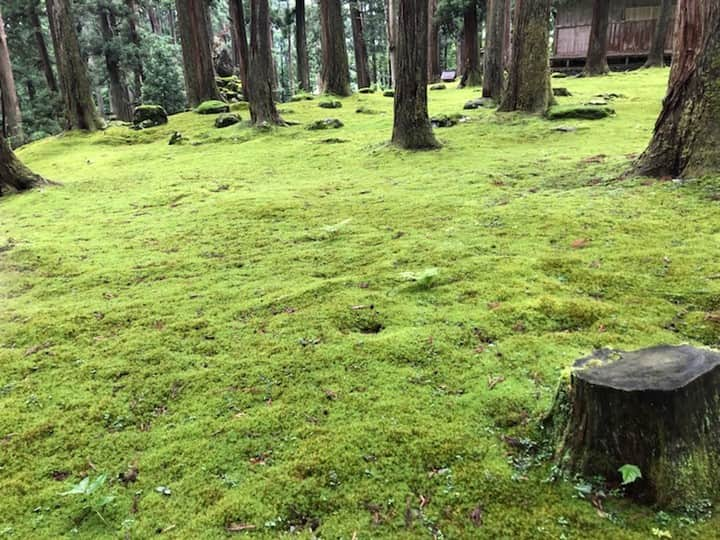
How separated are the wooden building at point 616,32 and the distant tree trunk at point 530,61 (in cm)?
1593

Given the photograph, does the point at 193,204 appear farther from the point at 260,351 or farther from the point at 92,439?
the point at 92,439

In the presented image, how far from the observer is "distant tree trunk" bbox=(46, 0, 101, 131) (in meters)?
13.0

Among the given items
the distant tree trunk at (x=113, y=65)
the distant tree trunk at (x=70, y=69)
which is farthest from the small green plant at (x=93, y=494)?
the distant tree trunk at (x=113, y=65)

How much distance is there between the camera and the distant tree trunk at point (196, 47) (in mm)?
16859

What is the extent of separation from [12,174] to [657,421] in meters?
9.83

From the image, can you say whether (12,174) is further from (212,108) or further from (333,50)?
(333,50)

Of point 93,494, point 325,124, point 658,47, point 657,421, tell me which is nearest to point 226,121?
point 325,124

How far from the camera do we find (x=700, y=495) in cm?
195

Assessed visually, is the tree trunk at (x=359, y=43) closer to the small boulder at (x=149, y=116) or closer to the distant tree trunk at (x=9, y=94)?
the small boulder at (x=149, y=116)

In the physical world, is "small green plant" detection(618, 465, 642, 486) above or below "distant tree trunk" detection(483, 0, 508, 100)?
below

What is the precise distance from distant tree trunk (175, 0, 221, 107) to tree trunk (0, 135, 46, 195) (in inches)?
391

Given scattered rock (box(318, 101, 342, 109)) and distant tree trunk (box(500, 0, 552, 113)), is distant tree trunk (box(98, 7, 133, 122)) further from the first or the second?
distant tree trunk (box(500, 0, 552, 113))

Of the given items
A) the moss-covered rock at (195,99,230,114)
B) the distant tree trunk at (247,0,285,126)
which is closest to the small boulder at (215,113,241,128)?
the distant tree trunk at (247,0,285,126)

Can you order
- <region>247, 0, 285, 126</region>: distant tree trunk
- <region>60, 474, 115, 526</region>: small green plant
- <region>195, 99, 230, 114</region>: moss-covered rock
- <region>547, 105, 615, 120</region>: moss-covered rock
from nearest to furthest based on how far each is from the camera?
<region>60, 474, 115, 526</region>: small green plant < <region>547, 105, 615, 120</region>: moss-covered rock < <region>247, 0, 285, 126</region>: distant tree trunk < <region>195, 99, 230, 114</region>: moss-covered rock
